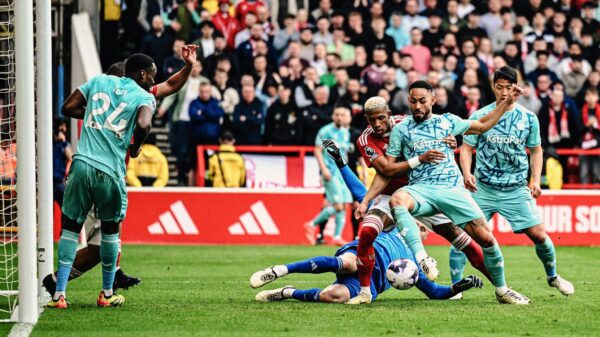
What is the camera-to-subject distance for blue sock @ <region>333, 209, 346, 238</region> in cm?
1947

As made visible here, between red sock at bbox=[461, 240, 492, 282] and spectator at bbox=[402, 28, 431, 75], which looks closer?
red sock at bbox=[461, 240, 492, 282]

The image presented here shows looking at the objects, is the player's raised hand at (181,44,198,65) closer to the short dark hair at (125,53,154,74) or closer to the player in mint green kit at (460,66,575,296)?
the short dark hair at (125,53,154,74)

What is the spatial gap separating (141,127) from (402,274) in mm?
2523

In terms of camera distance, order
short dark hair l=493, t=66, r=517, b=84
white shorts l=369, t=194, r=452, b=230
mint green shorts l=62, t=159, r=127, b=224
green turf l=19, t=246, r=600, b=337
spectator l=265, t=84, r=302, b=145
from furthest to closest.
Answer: spectator l=265, t=84, r=302, b=145 → short dark hair l=493, t=66, r=517, b=84 → white shorts l=369, t=194, r=452, b=230 → mint green shorts l=62, t=159, r=127, b=224 → green turf l=19, t=246, r=600, b=337

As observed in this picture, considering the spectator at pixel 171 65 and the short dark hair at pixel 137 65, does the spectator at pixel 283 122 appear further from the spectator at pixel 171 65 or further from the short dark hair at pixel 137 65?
the short dark hair at pixel 137 65

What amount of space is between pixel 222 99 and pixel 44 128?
9.94m

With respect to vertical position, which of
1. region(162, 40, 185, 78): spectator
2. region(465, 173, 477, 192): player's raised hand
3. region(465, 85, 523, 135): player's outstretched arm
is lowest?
region(465, 173, 477, 192): player's raised hand

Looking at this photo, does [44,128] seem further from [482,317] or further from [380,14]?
[380,14]

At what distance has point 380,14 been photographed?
22.2 metres

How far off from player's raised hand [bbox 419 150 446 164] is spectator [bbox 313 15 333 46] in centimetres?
1184

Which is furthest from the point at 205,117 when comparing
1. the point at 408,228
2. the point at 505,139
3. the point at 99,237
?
the point at 408,228

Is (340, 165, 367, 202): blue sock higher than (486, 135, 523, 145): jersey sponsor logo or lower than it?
lower

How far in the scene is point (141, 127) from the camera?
969cm

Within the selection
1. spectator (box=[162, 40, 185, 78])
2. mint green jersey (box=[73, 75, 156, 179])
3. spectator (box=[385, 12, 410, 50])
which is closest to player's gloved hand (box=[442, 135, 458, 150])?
mint green jersey (box=[73, 75, 156, 179])
